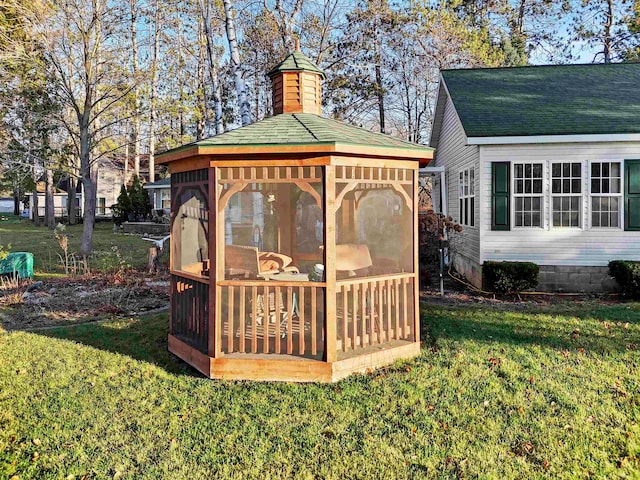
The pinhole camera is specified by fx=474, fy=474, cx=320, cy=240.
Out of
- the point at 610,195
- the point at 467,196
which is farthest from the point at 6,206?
the point at 610,195

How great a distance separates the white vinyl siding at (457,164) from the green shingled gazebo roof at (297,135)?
537 centimetres

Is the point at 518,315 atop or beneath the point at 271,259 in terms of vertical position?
beneath

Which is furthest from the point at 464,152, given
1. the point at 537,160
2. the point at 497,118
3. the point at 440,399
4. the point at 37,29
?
the point at 37,29

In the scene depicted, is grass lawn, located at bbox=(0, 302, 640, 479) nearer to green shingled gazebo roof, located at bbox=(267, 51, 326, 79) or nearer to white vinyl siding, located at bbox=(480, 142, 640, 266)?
white vinyl siding, located at bbox=(480, 142, 640, 266)

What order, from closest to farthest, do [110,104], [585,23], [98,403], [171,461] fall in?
1. [171,461]
2. [98,403]
3. [110,104]
4. [585,23]

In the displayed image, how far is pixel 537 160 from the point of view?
32.7 feet

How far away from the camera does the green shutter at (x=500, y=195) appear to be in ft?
32.9

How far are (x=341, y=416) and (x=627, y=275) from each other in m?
7.52

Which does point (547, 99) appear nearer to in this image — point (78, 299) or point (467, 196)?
point (467, 196)

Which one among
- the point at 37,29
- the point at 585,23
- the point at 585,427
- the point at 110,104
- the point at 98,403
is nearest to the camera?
the point at 585,427

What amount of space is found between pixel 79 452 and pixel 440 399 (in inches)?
126

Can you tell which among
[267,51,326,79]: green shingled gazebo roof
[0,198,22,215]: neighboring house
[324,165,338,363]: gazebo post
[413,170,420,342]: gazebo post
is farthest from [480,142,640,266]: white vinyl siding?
[0,198,22,215]: neighboring house

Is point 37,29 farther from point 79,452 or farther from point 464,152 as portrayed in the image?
point 79,452

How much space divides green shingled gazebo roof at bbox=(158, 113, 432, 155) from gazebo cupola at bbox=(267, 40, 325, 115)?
0.51m
